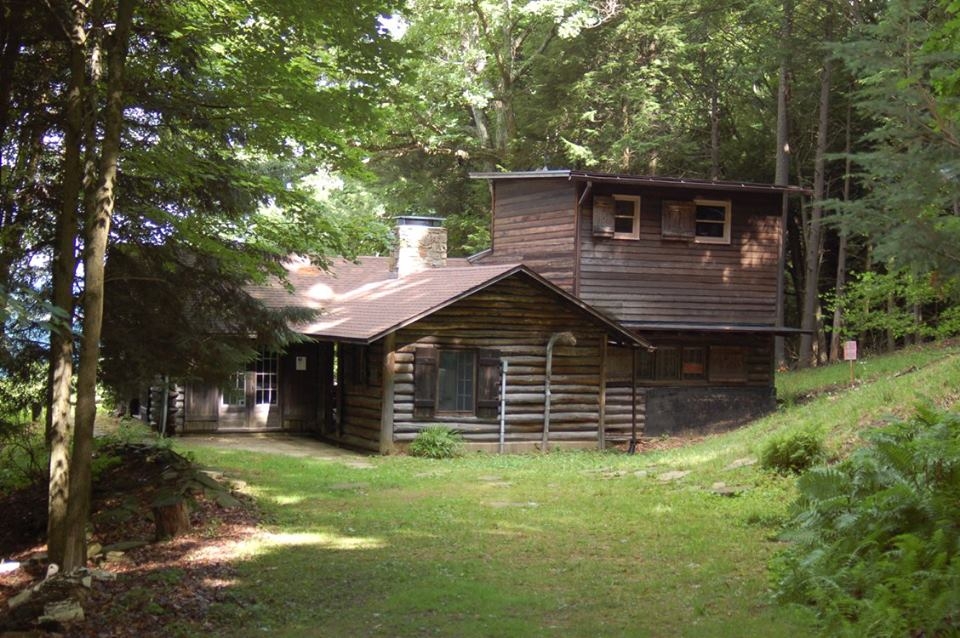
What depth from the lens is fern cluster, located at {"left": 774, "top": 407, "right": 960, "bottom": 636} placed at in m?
6.48

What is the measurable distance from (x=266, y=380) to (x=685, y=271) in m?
11.4

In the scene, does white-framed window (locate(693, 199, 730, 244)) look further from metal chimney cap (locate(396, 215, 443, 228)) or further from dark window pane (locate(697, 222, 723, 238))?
metal chimney cap (locate(396, 215, 443, 228))

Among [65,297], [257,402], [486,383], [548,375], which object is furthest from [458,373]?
[65,297]

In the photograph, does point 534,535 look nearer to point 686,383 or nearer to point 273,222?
point 273,222

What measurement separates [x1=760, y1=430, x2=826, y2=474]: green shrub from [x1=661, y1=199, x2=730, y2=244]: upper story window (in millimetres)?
11652

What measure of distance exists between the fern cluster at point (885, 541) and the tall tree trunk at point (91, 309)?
21.1 feet

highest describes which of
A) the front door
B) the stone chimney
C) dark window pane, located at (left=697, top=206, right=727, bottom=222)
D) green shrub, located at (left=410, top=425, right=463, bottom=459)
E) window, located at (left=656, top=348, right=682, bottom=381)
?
dark window pane, located at (left=697, top=206, right=727, bottom=222)

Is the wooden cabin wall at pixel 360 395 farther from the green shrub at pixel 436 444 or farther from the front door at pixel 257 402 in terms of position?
the front door at pixel 257 402

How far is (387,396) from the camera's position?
21.0 metres

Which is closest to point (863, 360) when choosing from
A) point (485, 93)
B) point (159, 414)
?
point (485, 93)

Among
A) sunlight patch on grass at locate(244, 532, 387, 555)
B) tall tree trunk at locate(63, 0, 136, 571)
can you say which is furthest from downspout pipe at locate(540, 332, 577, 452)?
tall tree trunk at locate(63, 0, 136, 571)

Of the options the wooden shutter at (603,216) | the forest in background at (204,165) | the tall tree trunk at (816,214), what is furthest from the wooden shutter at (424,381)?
the tall tree trunk at (816,214)

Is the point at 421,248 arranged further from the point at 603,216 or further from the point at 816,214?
the point at 816,214

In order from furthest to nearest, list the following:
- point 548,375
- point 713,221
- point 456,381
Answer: point 713,221 < point 548,375 < point 456,381
